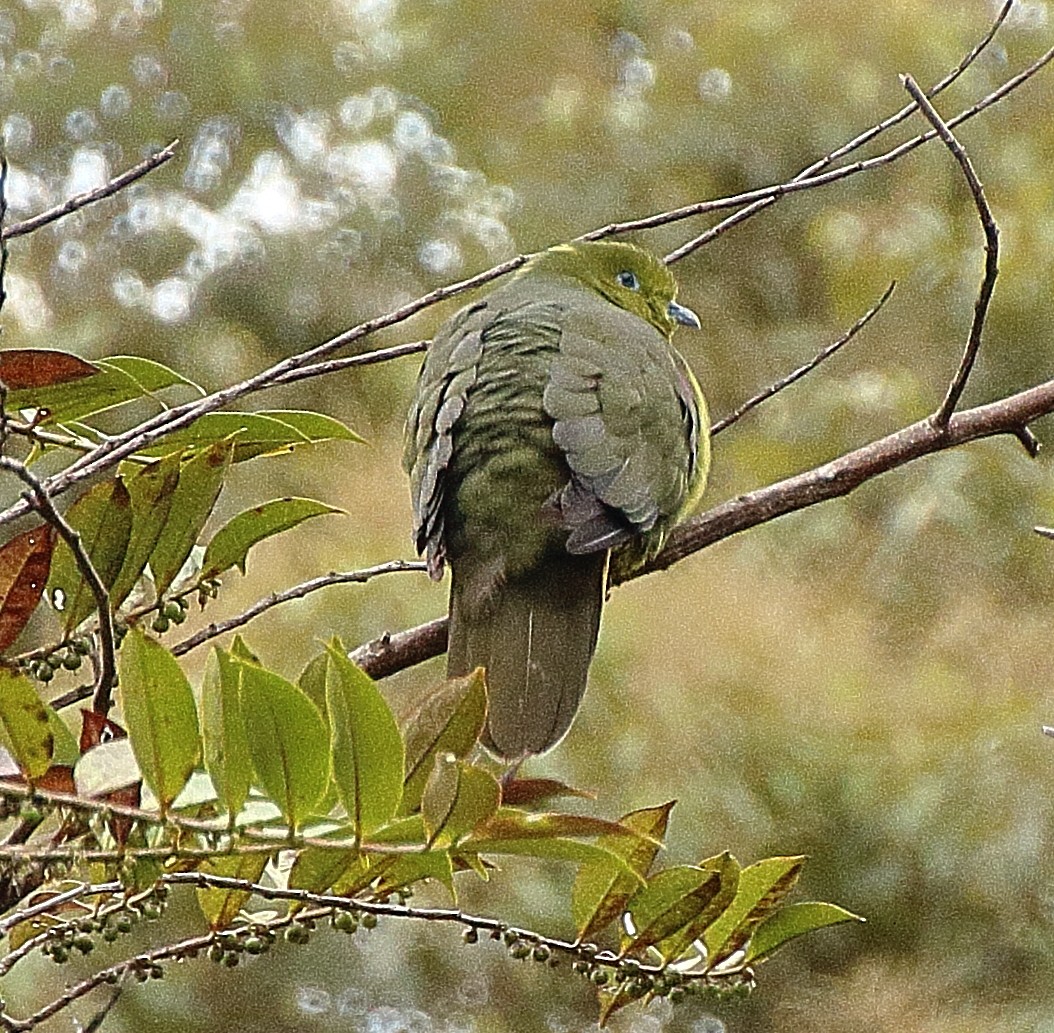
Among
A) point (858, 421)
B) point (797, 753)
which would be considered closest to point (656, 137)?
point (858, 421)

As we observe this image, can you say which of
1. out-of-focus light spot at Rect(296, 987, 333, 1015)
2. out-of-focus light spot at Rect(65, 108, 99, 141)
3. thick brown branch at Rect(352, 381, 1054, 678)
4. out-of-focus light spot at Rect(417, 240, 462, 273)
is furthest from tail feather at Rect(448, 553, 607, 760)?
out-of-focus light spot at Rect(65, 108, 99, 141)

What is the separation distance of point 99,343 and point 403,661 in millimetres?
4277

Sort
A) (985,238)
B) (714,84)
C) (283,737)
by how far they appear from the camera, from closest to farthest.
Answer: (283,737), (985,238), (714,84)

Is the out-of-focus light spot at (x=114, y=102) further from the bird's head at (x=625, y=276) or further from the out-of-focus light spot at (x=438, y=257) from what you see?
the bird's head at (x=625, y=276)

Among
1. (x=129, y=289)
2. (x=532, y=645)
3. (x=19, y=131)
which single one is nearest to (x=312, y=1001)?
(x=129, y=289)

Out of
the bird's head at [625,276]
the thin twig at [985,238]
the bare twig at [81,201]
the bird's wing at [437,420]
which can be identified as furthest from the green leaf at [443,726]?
the bird's head at [625,276]

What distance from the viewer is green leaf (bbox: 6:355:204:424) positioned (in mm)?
929

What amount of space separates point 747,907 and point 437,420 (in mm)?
1178

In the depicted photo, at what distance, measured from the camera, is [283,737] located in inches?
26.5

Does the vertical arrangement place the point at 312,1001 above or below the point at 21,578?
below

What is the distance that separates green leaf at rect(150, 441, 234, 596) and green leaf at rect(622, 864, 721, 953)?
301 mm

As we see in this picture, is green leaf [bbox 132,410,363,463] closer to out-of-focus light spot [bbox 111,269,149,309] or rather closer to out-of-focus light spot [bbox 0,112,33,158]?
out-of-focus light spot [bbox 111,269,149,309]

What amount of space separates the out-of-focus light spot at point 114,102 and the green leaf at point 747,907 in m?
5.99

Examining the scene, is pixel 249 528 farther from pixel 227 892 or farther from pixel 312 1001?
pixel 312 1001
